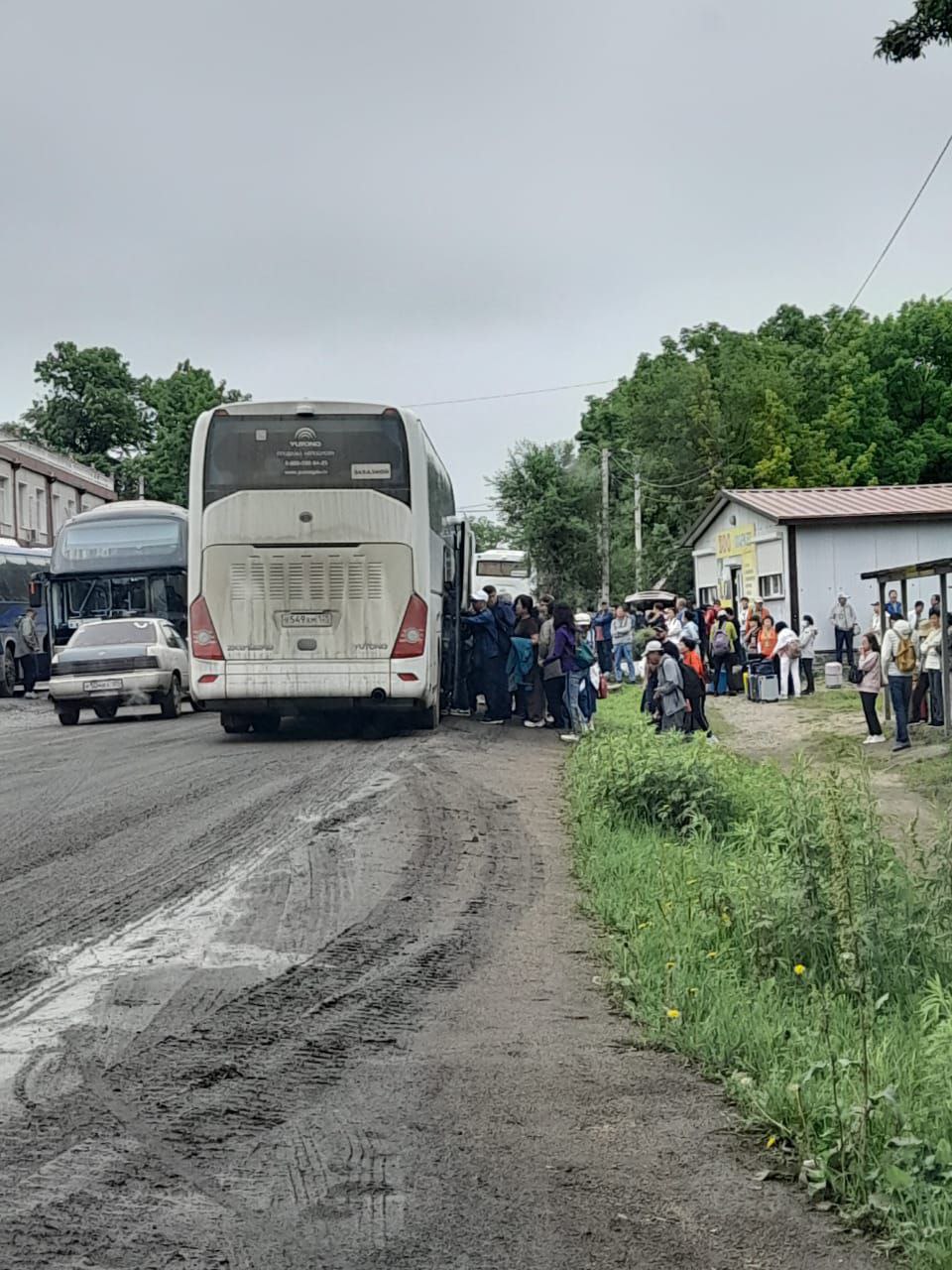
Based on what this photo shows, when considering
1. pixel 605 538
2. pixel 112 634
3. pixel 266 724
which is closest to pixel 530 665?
pixel 266 724

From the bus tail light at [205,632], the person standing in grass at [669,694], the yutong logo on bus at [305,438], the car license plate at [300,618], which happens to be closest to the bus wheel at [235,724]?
the bus tail light at [205,632]

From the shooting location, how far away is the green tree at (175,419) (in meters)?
85.6

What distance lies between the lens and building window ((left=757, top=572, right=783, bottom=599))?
40.6 m

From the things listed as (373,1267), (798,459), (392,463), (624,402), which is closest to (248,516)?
(392,463)

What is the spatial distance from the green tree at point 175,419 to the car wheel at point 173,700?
55958mm

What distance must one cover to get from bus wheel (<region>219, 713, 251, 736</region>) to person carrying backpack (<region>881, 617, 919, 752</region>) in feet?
27.0

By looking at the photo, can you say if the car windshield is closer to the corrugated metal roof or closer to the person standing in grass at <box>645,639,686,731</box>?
the person standing in grass at <box>645,639,686,731</box>

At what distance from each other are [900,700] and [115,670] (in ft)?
40.3

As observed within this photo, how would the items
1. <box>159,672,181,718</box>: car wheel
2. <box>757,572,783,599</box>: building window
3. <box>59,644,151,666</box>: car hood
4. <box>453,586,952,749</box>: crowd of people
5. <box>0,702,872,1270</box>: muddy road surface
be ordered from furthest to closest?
<box>757,572,783,599</box>: building window < <box>159,672,181,718</box>: car wheel < <box>59,644,151,666</box>: car hood < <box>453,586,952,749</box>: crowd of people < <box>0,702,872,1270</box>: muddy road surface

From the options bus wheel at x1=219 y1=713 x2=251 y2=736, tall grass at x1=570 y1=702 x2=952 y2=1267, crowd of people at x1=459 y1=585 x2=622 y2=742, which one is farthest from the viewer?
crowd of people at x1=459 y1=585 x2=622 y2=742

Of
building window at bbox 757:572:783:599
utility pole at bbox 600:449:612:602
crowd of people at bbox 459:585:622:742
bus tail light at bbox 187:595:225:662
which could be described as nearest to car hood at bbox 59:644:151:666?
crowd of people at bbox 459:585:622:742

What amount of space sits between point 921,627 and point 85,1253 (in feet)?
62.6

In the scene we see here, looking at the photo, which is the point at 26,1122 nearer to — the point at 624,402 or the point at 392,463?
the point at 392,463

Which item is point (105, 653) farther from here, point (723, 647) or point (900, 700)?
point (900, 700)
